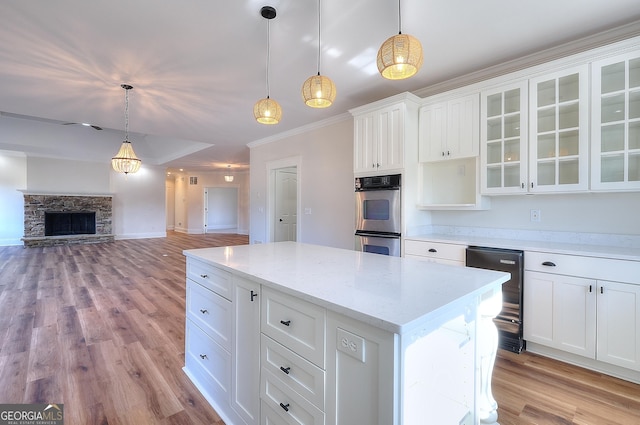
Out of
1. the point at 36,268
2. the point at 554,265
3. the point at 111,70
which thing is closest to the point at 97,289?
the point at 36,268

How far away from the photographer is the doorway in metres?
11.9

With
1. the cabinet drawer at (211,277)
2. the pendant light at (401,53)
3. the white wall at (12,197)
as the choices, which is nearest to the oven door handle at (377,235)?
the pendant light at (401,53)

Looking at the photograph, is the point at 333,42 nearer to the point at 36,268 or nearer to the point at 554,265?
the point at 554,265

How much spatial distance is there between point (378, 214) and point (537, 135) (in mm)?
1623

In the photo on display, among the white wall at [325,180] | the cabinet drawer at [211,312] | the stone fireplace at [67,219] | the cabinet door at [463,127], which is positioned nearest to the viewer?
the cabinet drawer at [211,312]

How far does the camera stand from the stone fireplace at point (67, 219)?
26.8ft

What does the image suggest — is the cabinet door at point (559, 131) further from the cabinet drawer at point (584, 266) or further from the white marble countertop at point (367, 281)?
the white marble countertop at point (367, 281)

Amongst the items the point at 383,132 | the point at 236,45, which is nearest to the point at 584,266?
the point at 383,132

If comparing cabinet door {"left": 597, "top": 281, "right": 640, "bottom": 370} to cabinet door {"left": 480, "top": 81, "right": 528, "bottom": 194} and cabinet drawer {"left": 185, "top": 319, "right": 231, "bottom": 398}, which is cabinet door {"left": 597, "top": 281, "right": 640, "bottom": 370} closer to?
cabinet door {"left": 480, "top": 81, "right": 528, "bottom": 194}

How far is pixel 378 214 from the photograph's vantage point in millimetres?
3363

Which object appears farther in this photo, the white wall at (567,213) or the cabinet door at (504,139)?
the cabinet door at (504,139)

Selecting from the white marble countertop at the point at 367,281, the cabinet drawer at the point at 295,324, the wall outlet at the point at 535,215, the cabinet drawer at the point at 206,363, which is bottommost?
the cabinet drawer at the point at 206,363

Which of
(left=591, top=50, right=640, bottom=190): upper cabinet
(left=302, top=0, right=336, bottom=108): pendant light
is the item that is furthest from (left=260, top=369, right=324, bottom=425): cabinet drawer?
(left=591, top=50, right=640, bottom=190): upper cabinet

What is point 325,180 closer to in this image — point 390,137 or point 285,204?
point 390,137
